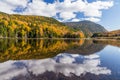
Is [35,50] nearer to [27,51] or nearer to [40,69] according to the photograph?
[27,51]

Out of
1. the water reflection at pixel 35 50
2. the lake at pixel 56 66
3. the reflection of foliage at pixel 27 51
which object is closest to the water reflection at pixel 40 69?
the lake at pixel 56 66

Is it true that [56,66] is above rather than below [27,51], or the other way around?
above

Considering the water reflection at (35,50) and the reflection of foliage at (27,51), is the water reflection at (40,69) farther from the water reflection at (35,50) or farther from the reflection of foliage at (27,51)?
the reflection of foliage at (27,51)

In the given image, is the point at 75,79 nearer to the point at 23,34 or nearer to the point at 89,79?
the point at 89,79

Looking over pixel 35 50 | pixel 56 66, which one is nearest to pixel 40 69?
pixel 56 66

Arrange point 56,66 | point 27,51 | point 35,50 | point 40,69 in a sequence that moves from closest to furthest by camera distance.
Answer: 1. point 40,69
2. point 56,66
3. point 27,51
4. point 35,50

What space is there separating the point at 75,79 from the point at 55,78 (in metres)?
1.89

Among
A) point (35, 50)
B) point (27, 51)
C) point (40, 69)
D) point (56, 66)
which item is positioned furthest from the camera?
point (35, 50)

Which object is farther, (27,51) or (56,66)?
(27,51)

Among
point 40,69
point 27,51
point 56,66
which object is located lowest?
point 27,51

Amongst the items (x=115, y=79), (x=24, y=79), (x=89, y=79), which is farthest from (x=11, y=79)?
(x=115, y=79)

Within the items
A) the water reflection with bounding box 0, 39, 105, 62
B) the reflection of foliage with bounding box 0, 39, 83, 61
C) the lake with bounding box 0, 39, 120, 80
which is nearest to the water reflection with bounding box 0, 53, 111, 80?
the lake with bounding box 0, 39, 120, 80

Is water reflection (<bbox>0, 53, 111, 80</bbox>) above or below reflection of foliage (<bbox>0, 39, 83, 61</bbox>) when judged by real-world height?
above

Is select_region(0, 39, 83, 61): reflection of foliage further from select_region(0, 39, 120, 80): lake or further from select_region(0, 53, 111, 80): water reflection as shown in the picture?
select_region(0, 53, 111, 80): water reflection
